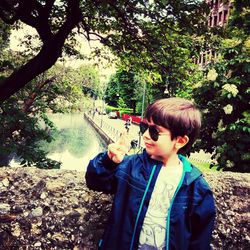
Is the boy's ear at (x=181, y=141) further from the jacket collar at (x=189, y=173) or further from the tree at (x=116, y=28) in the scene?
the tree at (x=116, y=28)

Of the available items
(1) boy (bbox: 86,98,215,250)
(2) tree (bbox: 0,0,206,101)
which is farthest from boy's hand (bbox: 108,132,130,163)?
(2) tree (bbox: 0,0,206,101)

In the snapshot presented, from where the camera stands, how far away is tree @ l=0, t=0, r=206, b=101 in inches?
291

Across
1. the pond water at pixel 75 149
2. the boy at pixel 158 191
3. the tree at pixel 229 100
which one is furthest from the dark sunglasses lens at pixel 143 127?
the pond water at pixel 75 149

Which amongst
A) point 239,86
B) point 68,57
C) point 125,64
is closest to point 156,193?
point 239,86

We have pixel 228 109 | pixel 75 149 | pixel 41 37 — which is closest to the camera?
pixel 41 37

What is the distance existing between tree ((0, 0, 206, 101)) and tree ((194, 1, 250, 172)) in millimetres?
1012

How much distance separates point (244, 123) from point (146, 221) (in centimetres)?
743

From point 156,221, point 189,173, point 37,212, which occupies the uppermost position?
point 189,173

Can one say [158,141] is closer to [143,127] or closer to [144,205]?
[143,127]

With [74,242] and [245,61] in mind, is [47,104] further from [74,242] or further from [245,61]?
[74,242]

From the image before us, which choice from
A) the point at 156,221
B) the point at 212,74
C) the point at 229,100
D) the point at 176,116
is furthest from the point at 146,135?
the point at 229,100

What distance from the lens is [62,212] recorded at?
2088 millimetres

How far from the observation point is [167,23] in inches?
335

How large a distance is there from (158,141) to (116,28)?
330 inches
